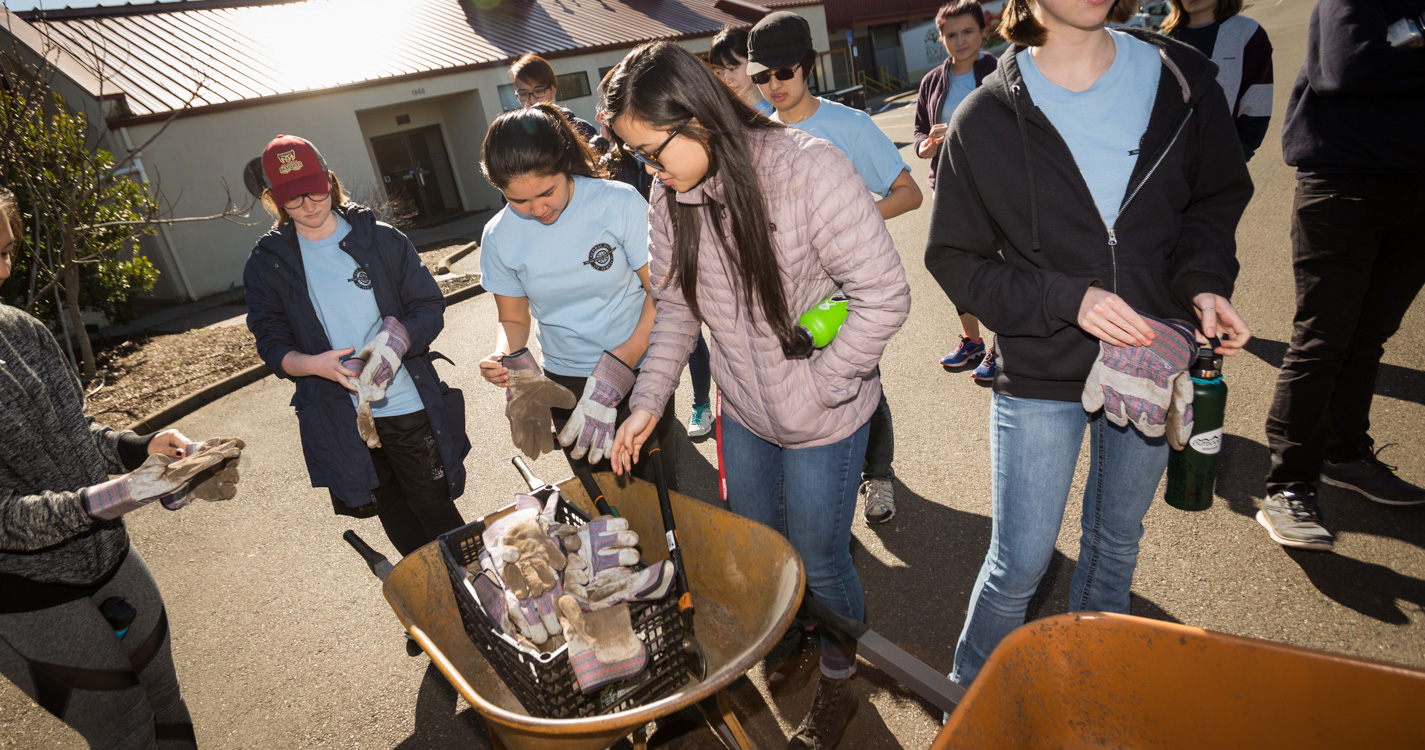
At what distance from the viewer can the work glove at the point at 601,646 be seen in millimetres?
1827

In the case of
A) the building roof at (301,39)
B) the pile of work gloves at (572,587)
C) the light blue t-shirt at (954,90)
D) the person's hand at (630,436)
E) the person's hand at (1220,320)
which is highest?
the building roof at (301,39)

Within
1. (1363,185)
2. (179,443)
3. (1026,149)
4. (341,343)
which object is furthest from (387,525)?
(1363,185)

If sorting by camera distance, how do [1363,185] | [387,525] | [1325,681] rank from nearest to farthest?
[1325,681], [1363,185], [387,525]

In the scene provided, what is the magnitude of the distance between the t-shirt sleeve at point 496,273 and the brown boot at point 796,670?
5.70 feet

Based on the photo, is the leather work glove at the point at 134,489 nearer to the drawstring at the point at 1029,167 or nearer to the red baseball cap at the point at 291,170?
the red baseball cap at the point at 291,170

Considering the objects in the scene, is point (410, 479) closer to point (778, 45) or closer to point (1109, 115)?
point (778, 45)

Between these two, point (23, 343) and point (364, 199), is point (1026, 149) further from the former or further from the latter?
point (364, 199)

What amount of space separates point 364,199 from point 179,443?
15.3 m

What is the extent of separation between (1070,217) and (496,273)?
207 centimetres

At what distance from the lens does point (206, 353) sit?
9289 mm

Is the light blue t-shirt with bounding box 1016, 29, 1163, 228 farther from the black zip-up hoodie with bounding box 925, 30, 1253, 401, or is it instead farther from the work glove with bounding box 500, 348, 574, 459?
the work glove with bounding box 500, 348, 574, 459

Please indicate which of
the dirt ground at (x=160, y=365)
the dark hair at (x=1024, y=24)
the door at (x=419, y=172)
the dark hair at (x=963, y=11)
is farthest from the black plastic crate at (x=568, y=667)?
the door at (x=419, y=172)

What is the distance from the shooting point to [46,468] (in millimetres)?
2111

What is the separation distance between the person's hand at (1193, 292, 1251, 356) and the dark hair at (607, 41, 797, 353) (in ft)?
3.33
